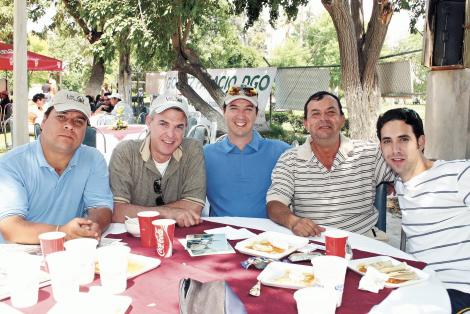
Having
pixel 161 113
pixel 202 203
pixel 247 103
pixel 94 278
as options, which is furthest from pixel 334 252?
pixel 247 103

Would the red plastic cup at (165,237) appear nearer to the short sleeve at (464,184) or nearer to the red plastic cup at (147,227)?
the red plastic cup at (147,227)

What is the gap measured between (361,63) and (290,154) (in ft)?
19.3

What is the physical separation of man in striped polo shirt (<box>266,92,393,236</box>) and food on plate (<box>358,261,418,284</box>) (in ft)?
3.91

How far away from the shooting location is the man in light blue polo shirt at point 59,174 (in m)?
2.68

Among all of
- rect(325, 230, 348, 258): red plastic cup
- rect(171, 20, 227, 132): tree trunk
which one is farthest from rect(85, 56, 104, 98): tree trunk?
rect(325, 230, 348, 258): red plastic cup

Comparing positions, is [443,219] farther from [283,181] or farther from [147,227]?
[147,227]

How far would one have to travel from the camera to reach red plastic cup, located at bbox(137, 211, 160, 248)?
7.70 feet

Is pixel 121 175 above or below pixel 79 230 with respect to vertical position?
above

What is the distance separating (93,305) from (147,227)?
2.62 ft

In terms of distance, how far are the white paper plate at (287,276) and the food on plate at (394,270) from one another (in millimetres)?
264

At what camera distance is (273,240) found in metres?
2.46

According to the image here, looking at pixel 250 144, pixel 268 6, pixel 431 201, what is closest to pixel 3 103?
pixel 268 6

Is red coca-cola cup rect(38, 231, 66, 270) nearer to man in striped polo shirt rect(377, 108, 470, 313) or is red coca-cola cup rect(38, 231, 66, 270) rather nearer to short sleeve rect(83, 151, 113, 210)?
short sleeve rect(83, 151, 113, 210)

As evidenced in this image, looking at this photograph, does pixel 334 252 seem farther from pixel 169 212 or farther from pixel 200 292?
pixel 169 212
